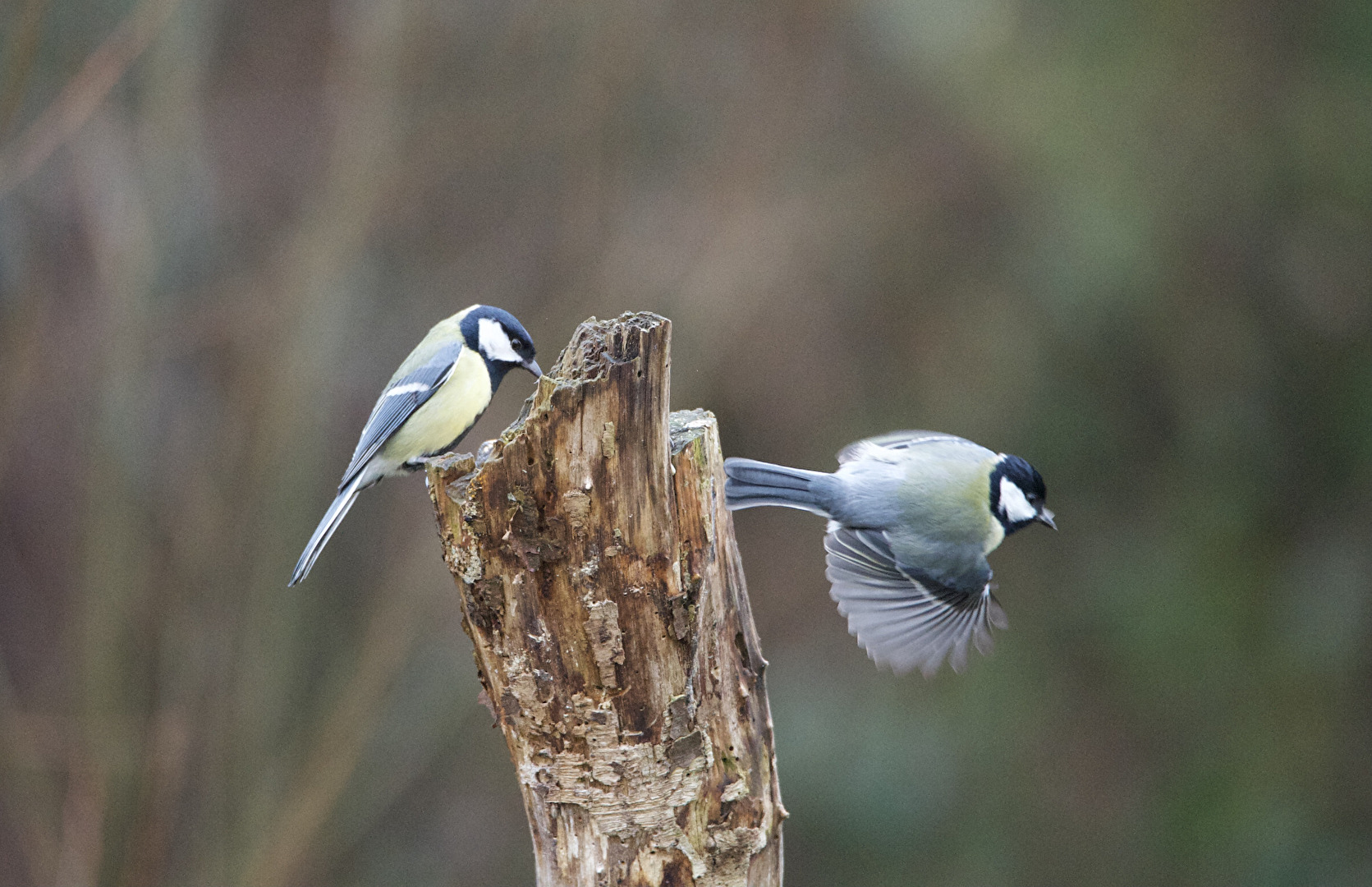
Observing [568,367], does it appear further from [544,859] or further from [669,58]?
[669,58]

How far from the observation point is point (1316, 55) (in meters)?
5.04

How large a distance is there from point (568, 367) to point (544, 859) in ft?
2.50

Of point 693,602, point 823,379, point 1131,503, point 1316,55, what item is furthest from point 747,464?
point 1316,55

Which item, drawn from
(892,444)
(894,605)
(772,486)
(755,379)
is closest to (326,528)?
(772,486)

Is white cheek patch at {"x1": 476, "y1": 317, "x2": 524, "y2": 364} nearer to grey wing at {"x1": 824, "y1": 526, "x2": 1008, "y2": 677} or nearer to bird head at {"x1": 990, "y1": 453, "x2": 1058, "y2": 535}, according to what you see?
grey wing at {"x1": 824, "y1": 526, "x2": 1008, "y2": 677}

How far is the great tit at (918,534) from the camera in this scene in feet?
8.73

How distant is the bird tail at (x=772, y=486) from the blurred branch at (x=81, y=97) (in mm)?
1652

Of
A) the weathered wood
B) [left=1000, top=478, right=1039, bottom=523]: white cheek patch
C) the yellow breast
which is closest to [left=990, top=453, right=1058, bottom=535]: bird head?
[left=1000, top=478, right=1039, bottom=523]: white cheek patch

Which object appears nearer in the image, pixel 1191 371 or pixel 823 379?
pixel 1191 371

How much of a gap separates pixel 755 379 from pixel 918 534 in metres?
2.77

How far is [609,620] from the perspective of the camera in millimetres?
1727

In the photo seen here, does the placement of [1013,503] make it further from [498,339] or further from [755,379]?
[755,379]

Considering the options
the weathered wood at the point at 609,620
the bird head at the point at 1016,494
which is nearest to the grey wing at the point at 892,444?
the bird head at the point at 1016,494

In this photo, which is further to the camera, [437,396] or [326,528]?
[437,396]
